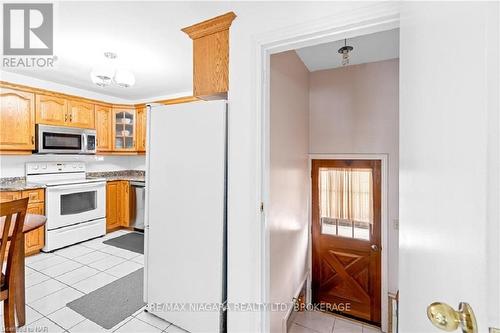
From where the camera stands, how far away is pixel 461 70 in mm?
520

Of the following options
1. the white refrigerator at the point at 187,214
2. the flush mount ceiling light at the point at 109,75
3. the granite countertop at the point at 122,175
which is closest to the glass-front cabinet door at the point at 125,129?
the granite countertop at the point at 122,175

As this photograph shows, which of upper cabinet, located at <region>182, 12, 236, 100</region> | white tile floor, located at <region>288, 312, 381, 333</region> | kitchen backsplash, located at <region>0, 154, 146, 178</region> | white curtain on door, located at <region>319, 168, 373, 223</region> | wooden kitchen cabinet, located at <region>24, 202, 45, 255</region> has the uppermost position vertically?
upper cabinet, located at <region>182, 12, 236, 100</region>

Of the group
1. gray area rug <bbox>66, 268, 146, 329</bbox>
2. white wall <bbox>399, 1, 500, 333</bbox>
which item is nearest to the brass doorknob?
white wall <bbox>399, 1, 500, 333</bbox>

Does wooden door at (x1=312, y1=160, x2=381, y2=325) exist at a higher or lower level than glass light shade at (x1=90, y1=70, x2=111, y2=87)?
lower

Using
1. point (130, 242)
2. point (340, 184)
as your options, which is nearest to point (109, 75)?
point (130, 242)

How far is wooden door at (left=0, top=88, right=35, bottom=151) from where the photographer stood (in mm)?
2943

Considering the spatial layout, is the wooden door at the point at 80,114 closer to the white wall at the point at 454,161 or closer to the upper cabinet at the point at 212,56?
the upper cabinet at the point at 212,56

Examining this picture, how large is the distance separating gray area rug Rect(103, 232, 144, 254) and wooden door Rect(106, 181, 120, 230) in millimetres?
372

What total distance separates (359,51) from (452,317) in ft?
8.41

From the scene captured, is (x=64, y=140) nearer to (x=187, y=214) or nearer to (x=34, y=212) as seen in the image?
(x=34, y=212)

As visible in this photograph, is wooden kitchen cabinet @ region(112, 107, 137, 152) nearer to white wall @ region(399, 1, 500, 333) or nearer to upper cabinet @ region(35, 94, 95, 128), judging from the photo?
upper cabinet @ region(35, 94, 95, 128)

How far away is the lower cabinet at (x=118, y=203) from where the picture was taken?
13.8 feet

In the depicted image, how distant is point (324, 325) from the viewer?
254 cm

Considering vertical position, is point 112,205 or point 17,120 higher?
point 17,120
